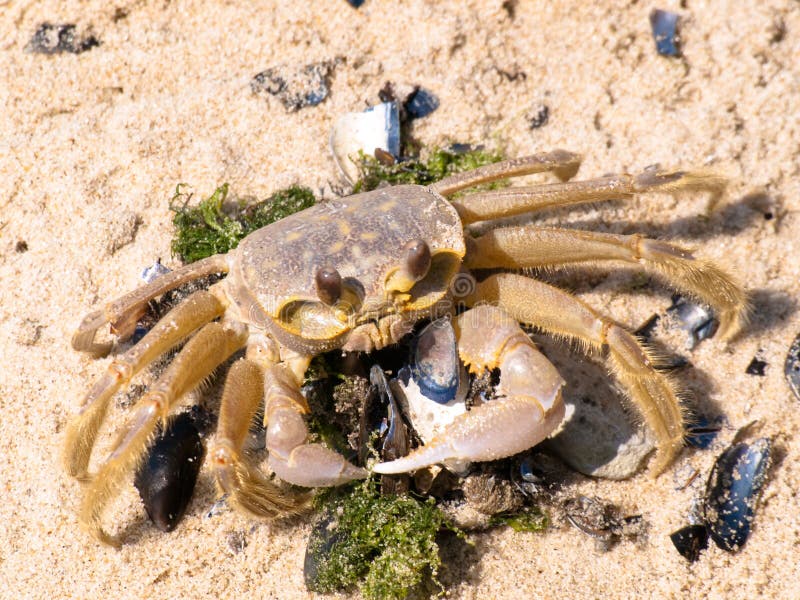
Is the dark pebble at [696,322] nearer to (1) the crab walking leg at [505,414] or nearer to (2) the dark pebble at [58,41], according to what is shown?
(1) the crab walking leg at [505,414]

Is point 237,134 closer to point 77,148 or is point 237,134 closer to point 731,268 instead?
point 77,148

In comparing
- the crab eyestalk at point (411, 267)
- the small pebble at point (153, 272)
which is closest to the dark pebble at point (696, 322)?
the crab eyestalk at point (411, 267)

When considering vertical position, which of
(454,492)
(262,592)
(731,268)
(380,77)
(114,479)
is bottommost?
(262,592)

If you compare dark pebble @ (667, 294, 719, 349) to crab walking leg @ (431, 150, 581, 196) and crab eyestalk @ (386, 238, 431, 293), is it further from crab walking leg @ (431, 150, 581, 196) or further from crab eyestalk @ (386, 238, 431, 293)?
crab eyestalk @ (386, 238, 431, 293)

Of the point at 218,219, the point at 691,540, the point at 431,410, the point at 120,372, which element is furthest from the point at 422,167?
the point at 691,540

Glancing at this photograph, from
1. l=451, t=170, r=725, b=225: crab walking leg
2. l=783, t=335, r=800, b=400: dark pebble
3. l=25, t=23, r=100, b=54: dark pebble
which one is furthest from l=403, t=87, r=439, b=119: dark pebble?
l=783, t=335, r=800, b=400: dark pebble

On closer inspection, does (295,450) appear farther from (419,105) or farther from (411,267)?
(419,105)

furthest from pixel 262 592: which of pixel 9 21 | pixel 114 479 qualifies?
pixel 9 21
